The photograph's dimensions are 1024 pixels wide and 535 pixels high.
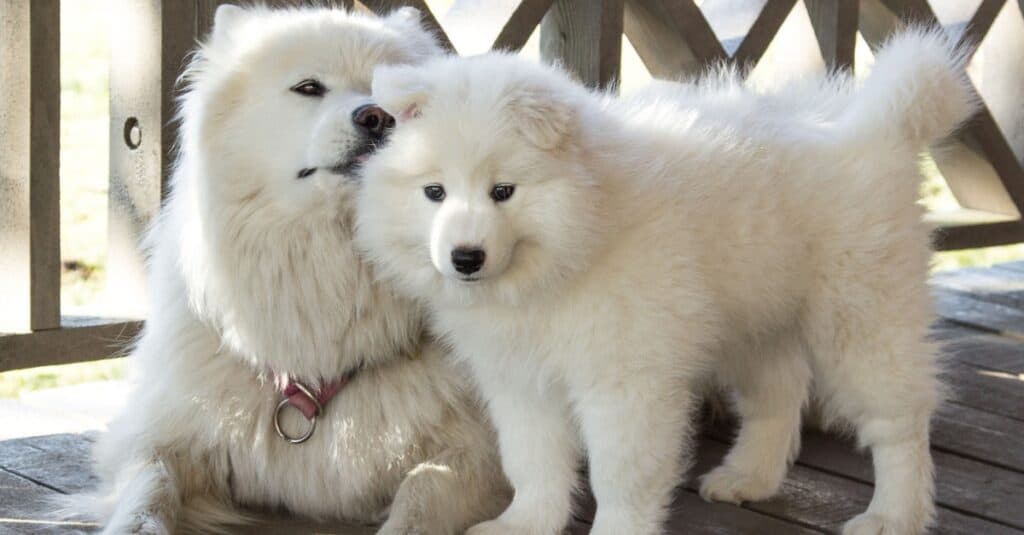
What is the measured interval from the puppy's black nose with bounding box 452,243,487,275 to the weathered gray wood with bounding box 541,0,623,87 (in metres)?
1.66

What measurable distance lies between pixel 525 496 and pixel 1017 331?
271 cm

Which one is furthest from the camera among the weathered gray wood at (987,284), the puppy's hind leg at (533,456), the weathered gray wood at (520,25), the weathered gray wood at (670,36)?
the weathered gray wood at (987,284)

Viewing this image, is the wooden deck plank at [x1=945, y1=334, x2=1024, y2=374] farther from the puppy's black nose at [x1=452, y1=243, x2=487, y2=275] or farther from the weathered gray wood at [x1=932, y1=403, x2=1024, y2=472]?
the puppy's black nose at [x1=452, y1=243, x2=487, y2=275]

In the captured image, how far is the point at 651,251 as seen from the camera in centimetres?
257

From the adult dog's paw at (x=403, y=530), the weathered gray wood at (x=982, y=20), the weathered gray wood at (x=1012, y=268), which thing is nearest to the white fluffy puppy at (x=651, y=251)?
the adult dog's paw at (x=403, y=530)

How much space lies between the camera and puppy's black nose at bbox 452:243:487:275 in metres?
2.31

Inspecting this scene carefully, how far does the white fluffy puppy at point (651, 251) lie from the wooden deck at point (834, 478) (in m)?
0.15

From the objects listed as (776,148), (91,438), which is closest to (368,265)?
(776,148)

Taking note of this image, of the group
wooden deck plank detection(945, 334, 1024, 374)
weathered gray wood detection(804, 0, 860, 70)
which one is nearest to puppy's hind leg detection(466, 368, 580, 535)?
wooden deck plank detection(945, 334, 1024, 374)

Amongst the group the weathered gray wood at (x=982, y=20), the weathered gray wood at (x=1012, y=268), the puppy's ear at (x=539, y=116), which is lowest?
the weathered gray wood at (x=1012, y=268)

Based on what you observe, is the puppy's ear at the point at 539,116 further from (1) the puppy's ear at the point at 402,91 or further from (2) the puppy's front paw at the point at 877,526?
(2) the puppy's front paw at the point at 877,526

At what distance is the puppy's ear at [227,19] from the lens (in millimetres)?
2938

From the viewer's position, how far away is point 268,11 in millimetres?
3010

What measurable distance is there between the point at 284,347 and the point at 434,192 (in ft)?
2.24
